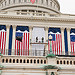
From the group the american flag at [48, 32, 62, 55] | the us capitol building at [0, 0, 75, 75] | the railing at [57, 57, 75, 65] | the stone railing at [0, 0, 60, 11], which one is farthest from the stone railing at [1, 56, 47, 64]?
the stone railing at [0, 0, 60, 11]

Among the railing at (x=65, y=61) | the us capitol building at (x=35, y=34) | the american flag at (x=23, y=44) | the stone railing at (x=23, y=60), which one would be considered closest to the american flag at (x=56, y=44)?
the us capitol building at (x=35, y=34)

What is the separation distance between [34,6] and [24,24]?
20.9 meters

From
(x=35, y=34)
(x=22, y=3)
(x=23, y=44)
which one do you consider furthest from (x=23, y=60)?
(x=22, y=3)

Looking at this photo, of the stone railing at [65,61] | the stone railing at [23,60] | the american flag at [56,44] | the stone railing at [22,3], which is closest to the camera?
the stone railing at [23,60]

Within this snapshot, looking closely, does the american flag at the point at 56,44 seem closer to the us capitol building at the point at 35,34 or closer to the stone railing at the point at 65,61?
the us capitol building at the point at 35,34

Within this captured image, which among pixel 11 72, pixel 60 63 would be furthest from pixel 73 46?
pixel 11 72

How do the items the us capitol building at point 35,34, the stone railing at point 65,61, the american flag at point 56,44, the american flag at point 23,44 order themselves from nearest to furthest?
the stone railing at point 65,61
the american flag at point 23,44
the us capitol building at point 35,34
the american flag at point 56,44

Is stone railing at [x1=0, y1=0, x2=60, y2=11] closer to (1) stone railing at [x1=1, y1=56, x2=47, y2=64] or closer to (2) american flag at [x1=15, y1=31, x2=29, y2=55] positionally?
(2) american flag at [x1=15, y1=31, x2=29, y2=55]

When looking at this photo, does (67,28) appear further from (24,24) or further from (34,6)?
(34,6)

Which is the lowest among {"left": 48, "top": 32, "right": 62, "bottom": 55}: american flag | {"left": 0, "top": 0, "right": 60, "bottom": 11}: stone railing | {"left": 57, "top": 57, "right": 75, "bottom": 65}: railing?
{"left": 57, "top": 57, "right": 75, "bottom": 65}: railing

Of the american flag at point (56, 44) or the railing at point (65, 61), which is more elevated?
the american flag at point (56, 44)

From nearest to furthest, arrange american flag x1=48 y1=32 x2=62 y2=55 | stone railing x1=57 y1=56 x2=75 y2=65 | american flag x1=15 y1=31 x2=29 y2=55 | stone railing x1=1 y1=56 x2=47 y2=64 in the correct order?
stone railing x1=1 y1=56 x2=47 y2=64, stone railing x1=57 y1=56 x2=75 y2=65, american flag x1=15 y1=31 x2=29 y2=55, american flag x1=48 y1=32 x2=62 y2=55

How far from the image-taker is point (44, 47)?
1486 inches

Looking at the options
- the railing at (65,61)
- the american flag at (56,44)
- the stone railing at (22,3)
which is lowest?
the railing at (65,61)
